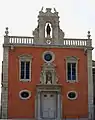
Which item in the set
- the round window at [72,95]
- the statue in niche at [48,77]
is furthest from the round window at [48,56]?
the round window at [72,95]

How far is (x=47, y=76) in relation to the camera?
1261 inches

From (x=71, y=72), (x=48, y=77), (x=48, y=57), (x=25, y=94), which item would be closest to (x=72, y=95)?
(x=71, y=72)

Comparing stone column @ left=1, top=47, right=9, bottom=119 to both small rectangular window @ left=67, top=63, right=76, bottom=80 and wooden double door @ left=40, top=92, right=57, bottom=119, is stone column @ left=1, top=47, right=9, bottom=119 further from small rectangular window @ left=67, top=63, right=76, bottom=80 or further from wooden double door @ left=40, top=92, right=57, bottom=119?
small rectangular window @ left=67, top=63, right=76, bottom=80

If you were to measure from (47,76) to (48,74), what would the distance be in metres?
0.20

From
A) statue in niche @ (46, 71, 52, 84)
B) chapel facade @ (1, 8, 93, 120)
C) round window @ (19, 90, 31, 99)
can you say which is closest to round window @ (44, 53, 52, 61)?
chapel facade @ (1, 8, 93, 120)

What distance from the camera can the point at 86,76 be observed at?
32344 millimetres

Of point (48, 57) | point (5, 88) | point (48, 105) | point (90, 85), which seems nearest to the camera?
point (5, 88)

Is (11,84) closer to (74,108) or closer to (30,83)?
(30,83)

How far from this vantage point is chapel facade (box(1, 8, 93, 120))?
31266mm

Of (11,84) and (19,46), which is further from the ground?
(19,46)

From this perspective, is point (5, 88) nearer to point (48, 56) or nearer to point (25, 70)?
point (25, 70)

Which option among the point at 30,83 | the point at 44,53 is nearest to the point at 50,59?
the point at 44,53

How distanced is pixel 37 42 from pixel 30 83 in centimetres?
375

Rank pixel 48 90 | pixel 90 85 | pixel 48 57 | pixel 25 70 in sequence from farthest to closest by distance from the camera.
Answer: pixel 48 57 → pixel 90 85 → pixel 25 70 → pixel 48 90
